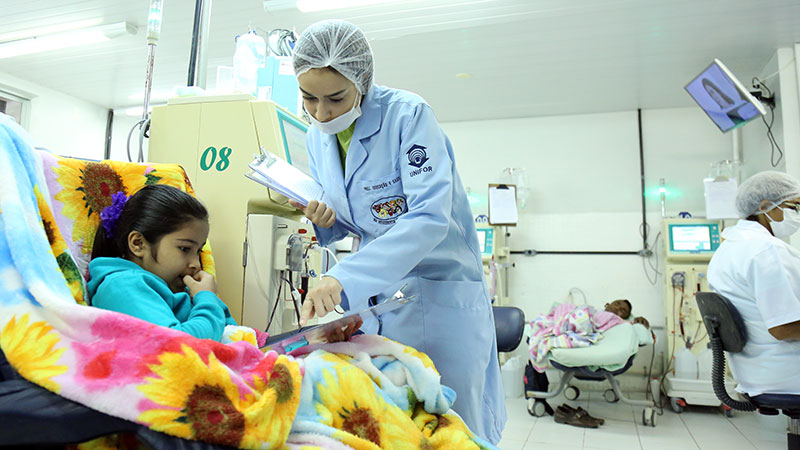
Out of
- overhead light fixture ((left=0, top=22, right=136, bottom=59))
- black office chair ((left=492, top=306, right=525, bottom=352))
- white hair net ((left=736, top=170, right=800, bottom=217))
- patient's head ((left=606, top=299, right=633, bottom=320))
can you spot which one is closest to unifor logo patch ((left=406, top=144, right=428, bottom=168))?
black office chair ((left=492, top=306, right=525, bottom=352))

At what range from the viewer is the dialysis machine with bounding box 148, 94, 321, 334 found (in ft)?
5.32

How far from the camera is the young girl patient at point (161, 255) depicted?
1121 mm

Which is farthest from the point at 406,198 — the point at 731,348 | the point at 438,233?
the point at 731,348

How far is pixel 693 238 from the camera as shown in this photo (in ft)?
16.1

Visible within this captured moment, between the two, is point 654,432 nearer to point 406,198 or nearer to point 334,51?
point 406,198

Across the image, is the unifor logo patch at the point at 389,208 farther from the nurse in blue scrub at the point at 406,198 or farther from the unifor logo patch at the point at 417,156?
the unifor logo patch at the point at 417,156

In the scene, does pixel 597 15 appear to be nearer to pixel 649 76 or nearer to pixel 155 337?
pixel 649 76

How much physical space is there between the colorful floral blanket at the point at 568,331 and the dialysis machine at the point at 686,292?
743 millimetres

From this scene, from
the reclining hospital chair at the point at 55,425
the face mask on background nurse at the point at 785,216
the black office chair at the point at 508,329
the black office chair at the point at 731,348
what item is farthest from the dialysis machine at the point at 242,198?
the face mask on background nurse at the point at 785,216

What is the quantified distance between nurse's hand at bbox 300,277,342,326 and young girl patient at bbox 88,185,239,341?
0.26 m

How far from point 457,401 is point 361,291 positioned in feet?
1.52

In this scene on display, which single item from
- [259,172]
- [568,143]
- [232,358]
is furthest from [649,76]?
[232,358]

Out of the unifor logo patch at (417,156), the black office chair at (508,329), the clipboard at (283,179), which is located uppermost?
the unifor logo patch at (417,156)

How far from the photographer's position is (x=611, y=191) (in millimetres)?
5699
